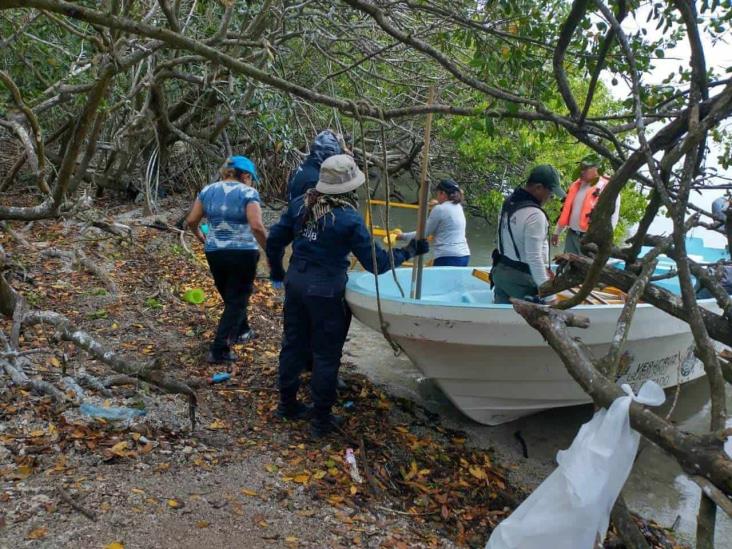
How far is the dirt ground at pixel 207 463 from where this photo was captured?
119 inches

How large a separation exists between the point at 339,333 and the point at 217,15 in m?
7.00

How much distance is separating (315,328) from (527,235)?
5.04 feet

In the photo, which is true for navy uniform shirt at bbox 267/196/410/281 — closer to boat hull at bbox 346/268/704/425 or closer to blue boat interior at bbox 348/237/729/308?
boat hull at bbox 346/268/704/425

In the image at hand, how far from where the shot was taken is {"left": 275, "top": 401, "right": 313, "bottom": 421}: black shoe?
4586mm

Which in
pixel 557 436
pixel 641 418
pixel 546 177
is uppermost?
pixel 546 177

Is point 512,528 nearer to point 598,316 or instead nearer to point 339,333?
point 339,333

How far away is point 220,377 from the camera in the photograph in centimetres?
512

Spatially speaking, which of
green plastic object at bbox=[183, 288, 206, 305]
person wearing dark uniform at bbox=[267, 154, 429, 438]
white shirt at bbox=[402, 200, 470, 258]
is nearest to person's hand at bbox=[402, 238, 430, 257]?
person wearing dark uniform at bbox=[267, 154, 429, 438]

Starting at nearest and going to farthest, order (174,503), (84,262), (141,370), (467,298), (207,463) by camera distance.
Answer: (174,503), (207,463), (141,370), (467,298), (84,262)

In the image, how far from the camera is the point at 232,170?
5.30 metres

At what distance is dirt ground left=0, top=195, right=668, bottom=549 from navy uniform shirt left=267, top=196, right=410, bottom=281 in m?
1.19

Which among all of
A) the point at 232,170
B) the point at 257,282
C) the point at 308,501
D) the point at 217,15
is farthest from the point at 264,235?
the point at 217,15

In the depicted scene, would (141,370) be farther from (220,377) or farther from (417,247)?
(417,247)

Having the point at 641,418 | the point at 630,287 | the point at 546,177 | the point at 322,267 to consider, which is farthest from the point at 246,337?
the point at 641,418
